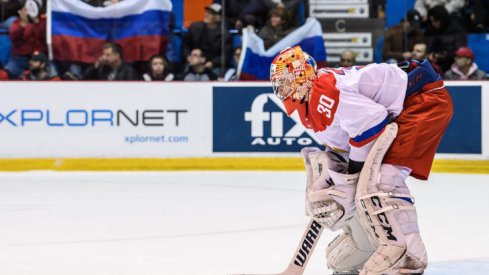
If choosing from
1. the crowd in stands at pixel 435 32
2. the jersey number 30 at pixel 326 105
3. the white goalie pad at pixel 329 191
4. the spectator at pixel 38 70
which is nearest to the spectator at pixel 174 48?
the spectator at pixel 38 70

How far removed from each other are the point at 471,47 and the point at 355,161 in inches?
224

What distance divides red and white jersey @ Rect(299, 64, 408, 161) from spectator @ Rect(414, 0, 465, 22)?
5.57m

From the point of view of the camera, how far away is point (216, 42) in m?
9.69

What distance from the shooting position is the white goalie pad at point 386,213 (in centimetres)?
411

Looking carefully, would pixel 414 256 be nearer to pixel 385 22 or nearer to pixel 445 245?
pixel 445 245

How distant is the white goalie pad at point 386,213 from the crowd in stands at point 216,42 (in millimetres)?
5515

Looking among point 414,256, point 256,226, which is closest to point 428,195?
point 256,226

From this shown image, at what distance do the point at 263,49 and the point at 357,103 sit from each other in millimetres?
5748

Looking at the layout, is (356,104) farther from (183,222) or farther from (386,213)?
(183,222)

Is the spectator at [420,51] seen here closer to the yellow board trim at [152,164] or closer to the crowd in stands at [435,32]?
the crowd in stands at [435,32]

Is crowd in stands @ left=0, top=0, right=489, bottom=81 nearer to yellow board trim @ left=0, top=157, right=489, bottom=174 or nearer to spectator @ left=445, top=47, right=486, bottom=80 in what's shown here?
spectator @ left=445, top=47, right=486, bottom=80

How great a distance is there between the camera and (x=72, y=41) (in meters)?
9.71

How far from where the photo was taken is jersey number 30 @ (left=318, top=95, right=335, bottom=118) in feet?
13.1

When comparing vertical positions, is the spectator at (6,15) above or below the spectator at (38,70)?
above
